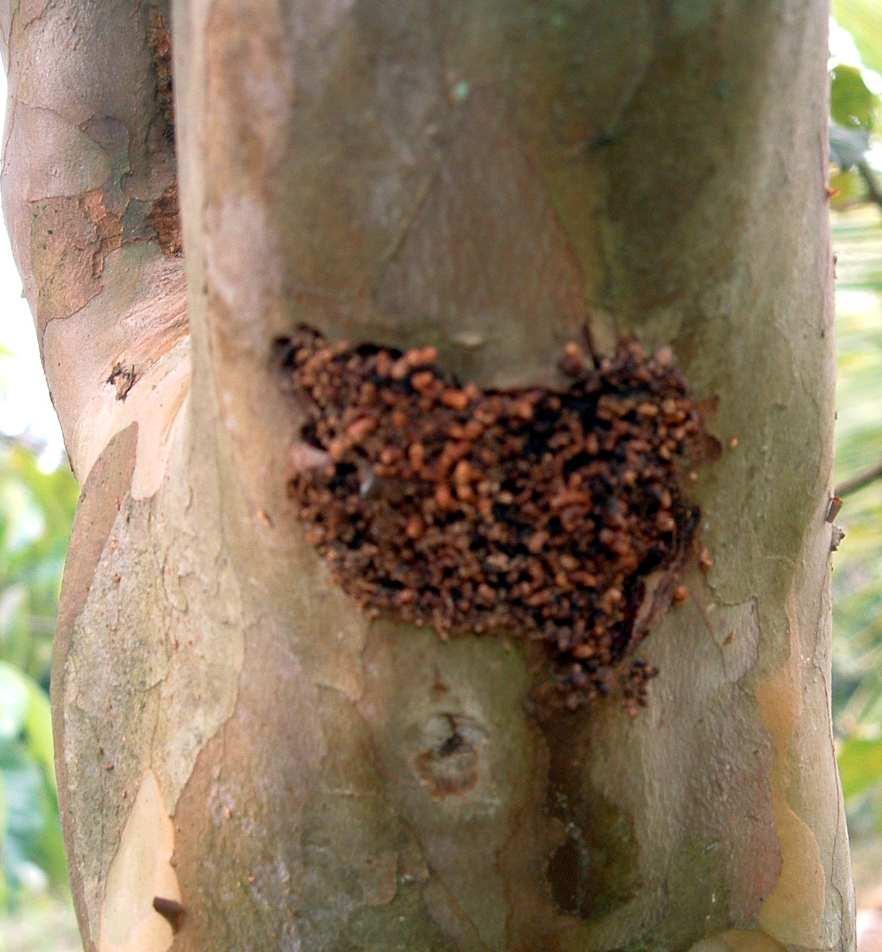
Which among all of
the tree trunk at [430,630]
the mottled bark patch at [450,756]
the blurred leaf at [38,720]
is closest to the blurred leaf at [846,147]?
the tree trunk at [430,630]

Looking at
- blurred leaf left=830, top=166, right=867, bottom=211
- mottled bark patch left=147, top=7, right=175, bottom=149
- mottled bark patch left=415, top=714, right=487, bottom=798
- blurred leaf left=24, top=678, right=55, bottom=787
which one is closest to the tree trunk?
mottled bark patch left=415, top=714, right=487, bottom=798

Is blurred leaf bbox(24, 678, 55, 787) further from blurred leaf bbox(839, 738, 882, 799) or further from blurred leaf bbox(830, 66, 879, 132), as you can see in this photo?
blurred leaf bbox(830, 66, 879, 132)

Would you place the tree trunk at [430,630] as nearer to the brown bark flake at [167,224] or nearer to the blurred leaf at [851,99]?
the brown bark flake at [167,224]

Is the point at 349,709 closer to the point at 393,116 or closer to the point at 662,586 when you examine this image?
the point at 662,586

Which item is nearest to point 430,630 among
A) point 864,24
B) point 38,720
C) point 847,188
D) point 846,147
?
point 846,147

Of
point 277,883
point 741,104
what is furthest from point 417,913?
point 741,104
